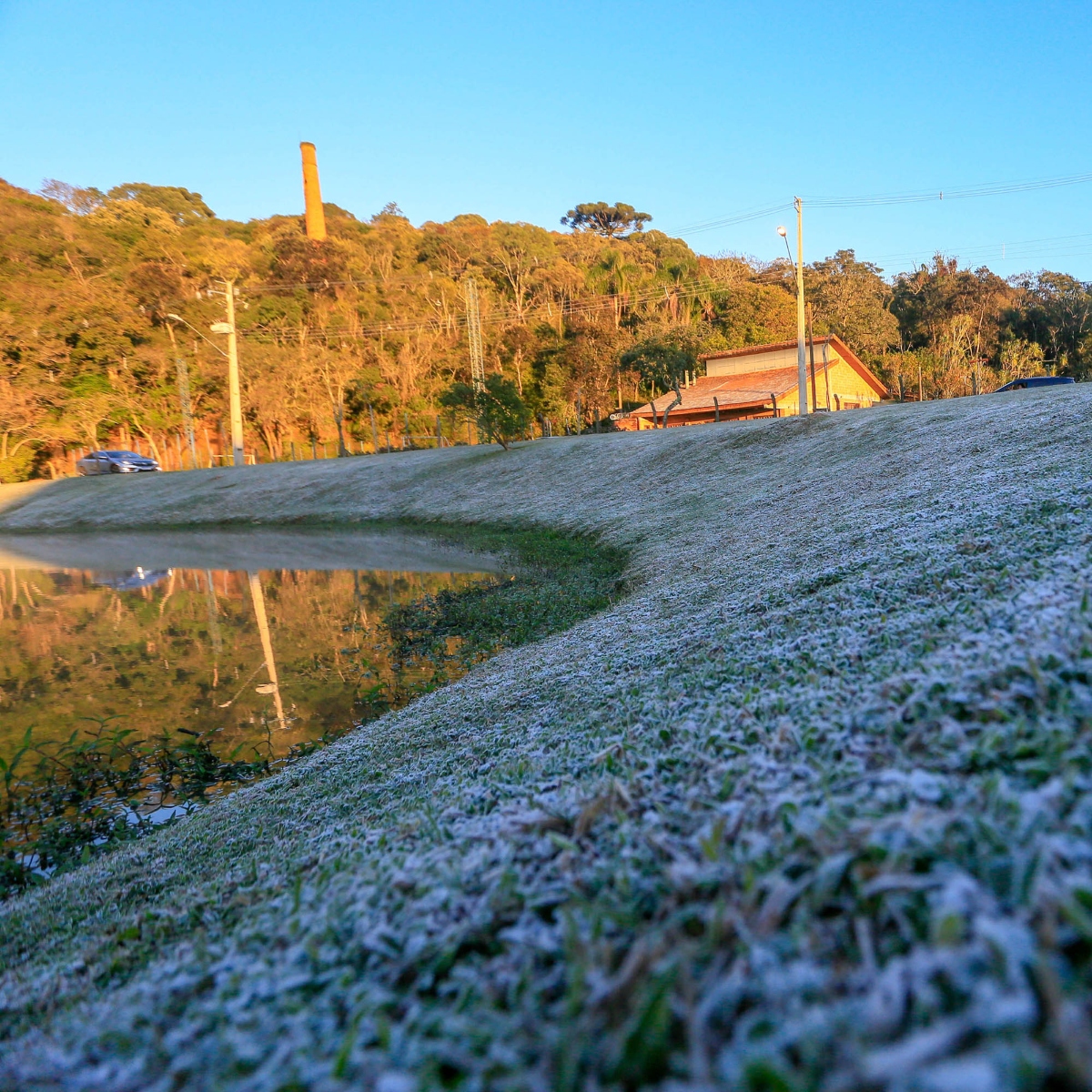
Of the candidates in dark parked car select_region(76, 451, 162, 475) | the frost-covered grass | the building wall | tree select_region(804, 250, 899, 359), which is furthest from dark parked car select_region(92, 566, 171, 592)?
tree select_region(804, 250, 899, 359)

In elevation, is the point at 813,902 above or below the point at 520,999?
above

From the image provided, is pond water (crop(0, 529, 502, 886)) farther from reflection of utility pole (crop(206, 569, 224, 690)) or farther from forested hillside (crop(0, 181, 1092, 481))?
forested hillside (crop(0, 181, 1092, 481))

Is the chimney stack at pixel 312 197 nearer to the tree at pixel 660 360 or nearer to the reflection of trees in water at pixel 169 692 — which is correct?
the tree at pixel 660 360

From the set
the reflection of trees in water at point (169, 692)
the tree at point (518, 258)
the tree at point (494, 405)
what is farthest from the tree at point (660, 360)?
the reflection of trees in water at point (169, 692)

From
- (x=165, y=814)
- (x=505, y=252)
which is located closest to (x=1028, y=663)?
(x=165, y=814)

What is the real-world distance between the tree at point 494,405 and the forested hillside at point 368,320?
1408 centimetres

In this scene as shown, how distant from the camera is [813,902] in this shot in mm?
1823

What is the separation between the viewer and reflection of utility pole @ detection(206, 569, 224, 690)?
30.1ft

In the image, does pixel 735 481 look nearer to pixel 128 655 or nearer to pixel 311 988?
pixel 128 655

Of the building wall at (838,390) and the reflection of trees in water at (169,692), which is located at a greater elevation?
the building wall at (838,390)

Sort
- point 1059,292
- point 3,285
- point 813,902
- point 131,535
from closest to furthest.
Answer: point 813,902 < point 131,535 < point 3,285 < point 1059,292

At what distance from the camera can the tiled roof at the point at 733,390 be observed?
43469 mm

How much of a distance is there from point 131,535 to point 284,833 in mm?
27451

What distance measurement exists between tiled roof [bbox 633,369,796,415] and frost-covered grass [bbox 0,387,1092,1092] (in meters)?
39.3
